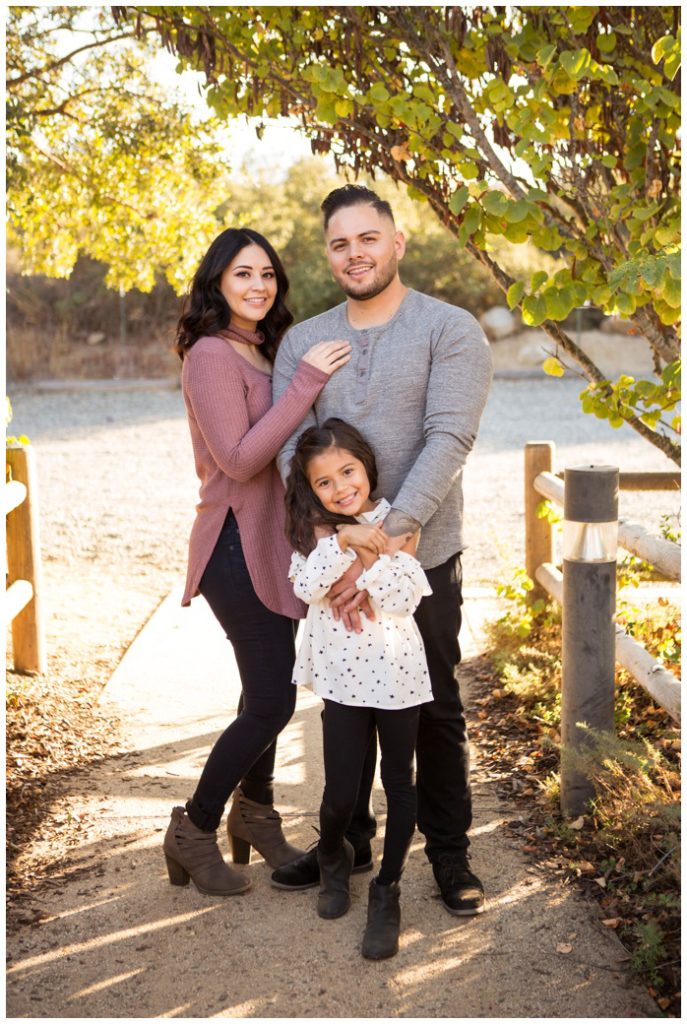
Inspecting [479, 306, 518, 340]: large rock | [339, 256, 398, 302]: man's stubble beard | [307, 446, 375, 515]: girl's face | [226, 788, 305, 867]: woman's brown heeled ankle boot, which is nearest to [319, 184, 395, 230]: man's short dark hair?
[339, 256, 398, 302]: man's stubble beard

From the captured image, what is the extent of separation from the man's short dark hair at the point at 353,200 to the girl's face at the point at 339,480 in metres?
0.68

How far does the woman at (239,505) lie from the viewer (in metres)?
3.12

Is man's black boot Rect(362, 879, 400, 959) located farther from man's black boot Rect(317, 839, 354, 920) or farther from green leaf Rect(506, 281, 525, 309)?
green leaf Rect(506, 281, 525, 309)

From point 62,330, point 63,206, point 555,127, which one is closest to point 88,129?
point 63,206

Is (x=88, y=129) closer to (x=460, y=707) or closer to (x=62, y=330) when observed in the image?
(x=460, y=707)

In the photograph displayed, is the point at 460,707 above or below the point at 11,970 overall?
above

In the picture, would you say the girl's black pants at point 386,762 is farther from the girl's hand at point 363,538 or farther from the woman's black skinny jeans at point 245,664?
the girl's hand at point 363,538

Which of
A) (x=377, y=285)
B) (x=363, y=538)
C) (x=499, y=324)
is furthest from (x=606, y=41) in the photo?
(x=499, y=324)

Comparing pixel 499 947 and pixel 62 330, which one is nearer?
pixel 499 947

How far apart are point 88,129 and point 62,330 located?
17772 millimetres

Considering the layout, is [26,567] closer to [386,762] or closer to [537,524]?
[537,524]

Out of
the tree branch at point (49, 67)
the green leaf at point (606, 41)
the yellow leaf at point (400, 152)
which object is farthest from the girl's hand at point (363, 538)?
the tree branch at point (49, 67)

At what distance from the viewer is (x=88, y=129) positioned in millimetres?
7070

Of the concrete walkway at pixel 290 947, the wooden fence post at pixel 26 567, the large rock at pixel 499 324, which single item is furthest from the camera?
the large rock at pixel 499 324
